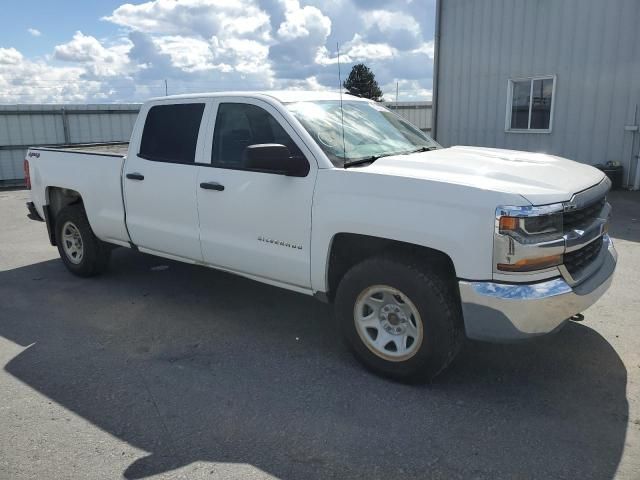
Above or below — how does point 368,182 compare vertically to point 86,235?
Answer: above

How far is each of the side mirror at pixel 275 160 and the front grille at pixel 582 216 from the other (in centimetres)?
171

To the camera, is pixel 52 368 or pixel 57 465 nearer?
pixel 57 465

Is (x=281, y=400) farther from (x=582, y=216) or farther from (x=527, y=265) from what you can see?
(x=582, y=216)

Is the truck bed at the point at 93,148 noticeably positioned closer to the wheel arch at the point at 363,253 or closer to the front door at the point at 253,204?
the front door at the point at 253,204

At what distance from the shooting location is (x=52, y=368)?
4.09 m

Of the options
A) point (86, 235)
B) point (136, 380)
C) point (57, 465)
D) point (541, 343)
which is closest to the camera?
point (57, 465)

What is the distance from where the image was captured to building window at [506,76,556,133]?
12.8 metres

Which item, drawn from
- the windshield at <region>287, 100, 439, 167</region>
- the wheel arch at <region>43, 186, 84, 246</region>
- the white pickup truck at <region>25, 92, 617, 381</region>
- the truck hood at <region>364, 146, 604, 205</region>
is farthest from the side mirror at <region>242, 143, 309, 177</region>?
the wheel arch at <region>43, 186, 84, 246</region>

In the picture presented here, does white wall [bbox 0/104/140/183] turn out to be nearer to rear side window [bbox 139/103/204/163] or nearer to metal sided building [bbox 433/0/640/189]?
metal sided building [bbox 433/0/640/189]

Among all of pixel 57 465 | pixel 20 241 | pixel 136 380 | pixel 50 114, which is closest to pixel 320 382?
pixel 136 380

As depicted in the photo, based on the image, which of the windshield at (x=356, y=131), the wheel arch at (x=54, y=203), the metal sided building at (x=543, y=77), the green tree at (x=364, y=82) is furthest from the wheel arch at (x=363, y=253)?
the green tree at (x=364, y=82)

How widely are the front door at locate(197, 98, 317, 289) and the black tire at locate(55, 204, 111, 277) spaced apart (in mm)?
1953

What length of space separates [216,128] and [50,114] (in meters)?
13.6

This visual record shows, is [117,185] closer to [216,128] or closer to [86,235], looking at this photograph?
[86,235]
